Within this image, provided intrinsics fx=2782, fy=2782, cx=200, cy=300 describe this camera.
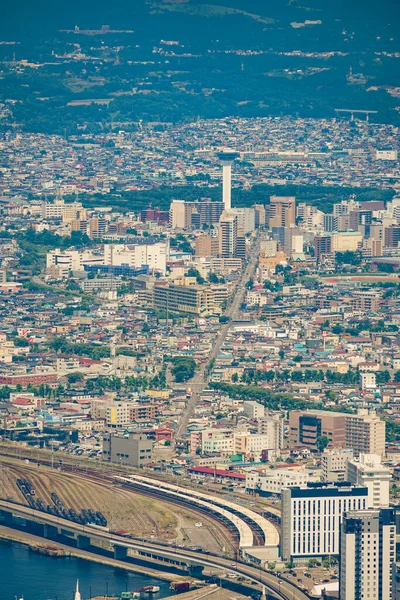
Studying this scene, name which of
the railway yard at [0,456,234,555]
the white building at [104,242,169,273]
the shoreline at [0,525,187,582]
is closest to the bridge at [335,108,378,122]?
the white building at [104,242,169,273]

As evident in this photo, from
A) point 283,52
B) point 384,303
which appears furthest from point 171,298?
point 283,52

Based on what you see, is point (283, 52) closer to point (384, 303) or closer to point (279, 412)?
point (384, 303)

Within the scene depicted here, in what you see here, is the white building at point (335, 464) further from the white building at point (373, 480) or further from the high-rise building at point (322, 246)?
the high-rise building at point (322, 246)

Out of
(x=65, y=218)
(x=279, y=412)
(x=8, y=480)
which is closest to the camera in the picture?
(x=8, y=480)

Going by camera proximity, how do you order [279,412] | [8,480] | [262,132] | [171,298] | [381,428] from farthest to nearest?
[262,132], [171,298], [279,412], [381,428], [8,480]

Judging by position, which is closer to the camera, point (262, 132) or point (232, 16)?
point (262, 132)

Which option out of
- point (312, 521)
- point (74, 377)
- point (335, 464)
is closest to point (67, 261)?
point (74, 377)

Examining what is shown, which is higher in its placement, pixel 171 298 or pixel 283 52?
pixel 283 52

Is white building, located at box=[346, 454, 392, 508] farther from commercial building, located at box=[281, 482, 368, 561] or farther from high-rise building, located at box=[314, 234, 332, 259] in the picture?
high-rise building, located at box=[314, 234, 332, 259]
